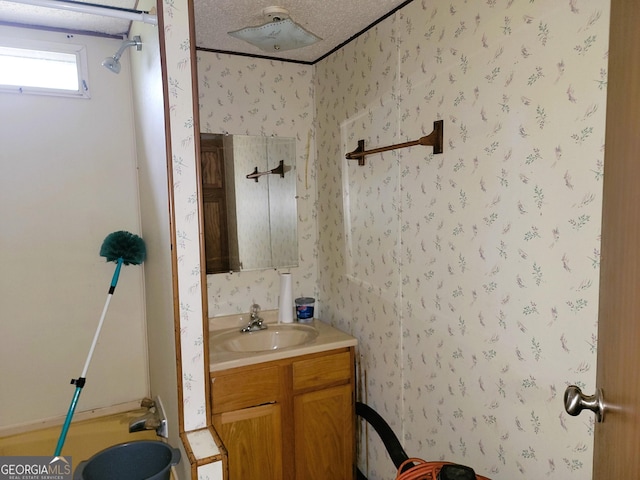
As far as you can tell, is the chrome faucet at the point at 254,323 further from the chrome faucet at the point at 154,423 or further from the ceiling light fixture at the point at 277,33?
the ceiling light fixture at the point at 277,33

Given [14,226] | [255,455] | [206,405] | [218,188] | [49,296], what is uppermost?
[218,188]

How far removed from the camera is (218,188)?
224 centimetres

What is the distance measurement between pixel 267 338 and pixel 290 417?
45 cm

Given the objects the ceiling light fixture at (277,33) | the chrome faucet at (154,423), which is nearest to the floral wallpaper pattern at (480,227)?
the ceiling light fixture at (277,33)

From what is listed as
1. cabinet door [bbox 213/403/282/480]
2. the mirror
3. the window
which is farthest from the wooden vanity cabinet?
the window

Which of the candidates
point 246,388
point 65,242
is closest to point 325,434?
point 246,388

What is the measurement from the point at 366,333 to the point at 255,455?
74 centimetres

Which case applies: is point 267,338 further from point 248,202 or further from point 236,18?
point 236,18

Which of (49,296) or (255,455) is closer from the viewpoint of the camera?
(255,455)

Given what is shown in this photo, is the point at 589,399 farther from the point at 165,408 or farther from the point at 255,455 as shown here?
the point at 165,408

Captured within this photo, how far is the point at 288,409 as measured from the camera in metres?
1.90

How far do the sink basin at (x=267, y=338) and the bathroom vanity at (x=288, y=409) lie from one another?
50mm

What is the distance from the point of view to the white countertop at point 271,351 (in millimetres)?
1771

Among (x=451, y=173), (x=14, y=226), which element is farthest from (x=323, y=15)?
(x=14, y=226)
